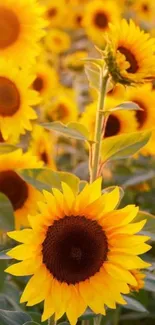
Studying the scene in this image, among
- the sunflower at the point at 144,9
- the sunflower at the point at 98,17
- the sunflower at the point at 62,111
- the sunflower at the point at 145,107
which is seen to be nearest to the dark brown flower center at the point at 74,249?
the sunflower at the point at 145,107

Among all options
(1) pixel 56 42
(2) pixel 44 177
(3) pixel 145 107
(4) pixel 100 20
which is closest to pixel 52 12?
(1) pixel 56 42

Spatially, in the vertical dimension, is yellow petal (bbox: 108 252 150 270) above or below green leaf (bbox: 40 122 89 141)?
below

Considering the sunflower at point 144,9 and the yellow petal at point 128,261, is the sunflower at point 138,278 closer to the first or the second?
the yellow petal at point 128,261

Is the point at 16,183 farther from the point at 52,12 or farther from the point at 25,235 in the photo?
the point at 52,12

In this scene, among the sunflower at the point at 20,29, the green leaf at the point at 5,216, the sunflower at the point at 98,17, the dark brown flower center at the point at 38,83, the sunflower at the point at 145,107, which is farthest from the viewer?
the sunflower at the point at 98,17

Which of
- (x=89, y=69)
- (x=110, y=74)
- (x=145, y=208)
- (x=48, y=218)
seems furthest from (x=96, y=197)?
(x=145, y=208)

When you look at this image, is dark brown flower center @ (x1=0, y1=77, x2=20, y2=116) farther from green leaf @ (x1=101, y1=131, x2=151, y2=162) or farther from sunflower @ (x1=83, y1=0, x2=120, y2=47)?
sunflower @ (x1=83, y1=0, x2=120, y2=47)

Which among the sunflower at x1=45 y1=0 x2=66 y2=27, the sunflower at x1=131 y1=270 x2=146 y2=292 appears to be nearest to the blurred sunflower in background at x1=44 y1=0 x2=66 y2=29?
the sunflower at x1=45 y1=0 x2=66 y2=27
